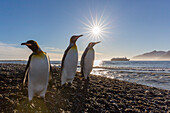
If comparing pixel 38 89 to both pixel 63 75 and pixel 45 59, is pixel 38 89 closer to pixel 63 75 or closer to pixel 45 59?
pixel 45 59

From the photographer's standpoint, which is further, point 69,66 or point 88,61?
point 88,61

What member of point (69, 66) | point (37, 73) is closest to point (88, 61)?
point (69, 66)

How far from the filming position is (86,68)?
24.4ft

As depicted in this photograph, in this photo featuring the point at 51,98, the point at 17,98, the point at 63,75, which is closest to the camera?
the point at 17,98

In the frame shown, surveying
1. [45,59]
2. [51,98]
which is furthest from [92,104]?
[45,59]

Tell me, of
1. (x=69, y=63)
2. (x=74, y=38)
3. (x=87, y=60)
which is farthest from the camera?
(x=87, y=60)

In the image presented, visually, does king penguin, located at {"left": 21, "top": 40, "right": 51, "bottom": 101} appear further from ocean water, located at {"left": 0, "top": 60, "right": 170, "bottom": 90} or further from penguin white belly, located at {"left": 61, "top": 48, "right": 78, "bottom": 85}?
ocean water, located at {"left": 0, "top": 60, "right": 170, "bottom": 90}

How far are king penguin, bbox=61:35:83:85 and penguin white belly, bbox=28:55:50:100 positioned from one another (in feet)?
5.63

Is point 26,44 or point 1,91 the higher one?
point 26,44

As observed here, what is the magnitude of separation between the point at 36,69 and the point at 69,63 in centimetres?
197

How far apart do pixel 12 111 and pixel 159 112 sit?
4051 millimetres

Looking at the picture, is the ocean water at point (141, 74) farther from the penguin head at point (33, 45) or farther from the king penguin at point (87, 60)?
the penguin head at point (33, 45)

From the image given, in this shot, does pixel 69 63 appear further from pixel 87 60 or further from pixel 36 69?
pixel 87 60

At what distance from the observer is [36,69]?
3.51m
